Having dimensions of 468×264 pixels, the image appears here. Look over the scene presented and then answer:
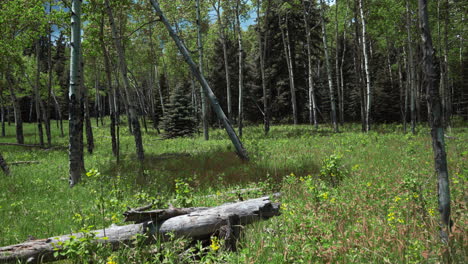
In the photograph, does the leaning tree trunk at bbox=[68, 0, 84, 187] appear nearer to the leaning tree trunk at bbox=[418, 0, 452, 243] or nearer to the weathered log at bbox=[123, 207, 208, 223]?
the weathered log at bbox=[123, 207, 208, 223]

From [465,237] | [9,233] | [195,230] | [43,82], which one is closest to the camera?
[465,237]

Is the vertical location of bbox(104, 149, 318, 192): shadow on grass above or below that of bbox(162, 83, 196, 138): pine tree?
below

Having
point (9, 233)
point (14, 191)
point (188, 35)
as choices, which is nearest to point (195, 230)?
point (9, 233)

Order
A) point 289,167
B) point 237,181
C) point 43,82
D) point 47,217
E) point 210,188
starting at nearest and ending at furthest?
point 47,217, point 210,188, point 237,181, point 289,167, point 43,82

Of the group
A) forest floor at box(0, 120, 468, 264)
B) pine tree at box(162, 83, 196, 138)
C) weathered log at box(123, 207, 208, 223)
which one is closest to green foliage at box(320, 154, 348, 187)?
forest floor at box(0, 120, 468, 264)

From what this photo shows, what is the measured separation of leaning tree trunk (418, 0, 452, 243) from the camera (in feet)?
8.89

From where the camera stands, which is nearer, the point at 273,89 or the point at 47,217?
the point at 47,217

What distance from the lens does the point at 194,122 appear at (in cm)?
2458

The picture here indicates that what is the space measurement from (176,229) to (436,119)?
10.7 ft

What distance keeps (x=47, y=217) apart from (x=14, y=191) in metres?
2.86

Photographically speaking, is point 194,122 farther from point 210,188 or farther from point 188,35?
point 210,188

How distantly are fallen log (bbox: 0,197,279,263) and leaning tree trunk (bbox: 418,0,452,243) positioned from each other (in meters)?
1.95

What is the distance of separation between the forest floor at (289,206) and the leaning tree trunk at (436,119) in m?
0.29

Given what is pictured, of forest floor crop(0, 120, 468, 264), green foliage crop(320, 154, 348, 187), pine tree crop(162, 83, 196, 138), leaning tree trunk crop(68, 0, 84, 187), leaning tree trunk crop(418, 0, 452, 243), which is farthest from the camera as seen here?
pine tree crop(162, 83, 196, 138)
